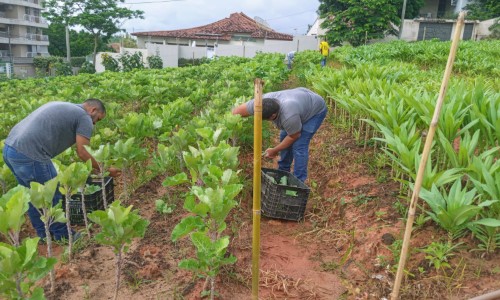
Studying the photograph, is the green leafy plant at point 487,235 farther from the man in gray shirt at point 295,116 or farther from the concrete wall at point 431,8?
the concrete wall at point 431,8

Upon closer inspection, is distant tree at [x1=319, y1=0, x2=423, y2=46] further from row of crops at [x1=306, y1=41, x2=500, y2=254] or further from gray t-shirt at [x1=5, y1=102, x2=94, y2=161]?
gray t-shirt at [x1=5, y1=102, x2=94, y2=161]

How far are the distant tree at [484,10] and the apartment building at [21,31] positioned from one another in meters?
40.1

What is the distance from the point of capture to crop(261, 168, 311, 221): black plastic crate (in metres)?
3.80

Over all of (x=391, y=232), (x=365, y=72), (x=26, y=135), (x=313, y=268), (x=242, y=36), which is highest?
(x=242, y=36)

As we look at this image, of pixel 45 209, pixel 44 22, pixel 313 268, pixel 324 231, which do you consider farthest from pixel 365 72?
pixel 44 22

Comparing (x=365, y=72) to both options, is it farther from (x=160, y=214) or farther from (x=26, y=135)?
(x=26, y=135)

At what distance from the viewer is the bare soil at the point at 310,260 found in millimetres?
2617

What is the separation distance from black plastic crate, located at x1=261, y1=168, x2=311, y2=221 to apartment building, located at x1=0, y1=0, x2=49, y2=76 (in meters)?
39.1

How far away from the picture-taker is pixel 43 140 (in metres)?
3.46

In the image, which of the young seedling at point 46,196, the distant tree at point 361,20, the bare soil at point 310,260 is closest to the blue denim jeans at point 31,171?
the bare soil at point 310,260

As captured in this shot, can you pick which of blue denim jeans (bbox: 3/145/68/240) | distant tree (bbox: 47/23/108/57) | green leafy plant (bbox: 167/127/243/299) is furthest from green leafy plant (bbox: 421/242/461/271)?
distant tree (bbox: 47/23/108/57)

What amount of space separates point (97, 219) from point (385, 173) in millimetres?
3157

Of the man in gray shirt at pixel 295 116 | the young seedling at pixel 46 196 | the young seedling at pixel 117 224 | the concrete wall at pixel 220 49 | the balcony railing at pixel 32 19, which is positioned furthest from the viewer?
the balcony railing at pixel 32 19

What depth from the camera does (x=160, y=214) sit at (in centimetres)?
382
